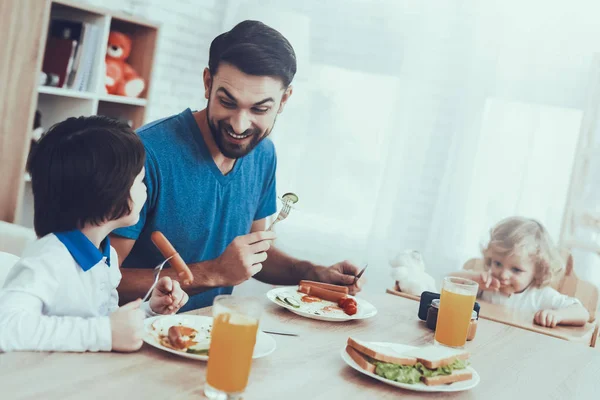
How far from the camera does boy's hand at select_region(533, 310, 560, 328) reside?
2053 millimetres

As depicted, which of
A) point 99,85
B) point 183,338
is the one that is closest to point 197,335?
point 183,338

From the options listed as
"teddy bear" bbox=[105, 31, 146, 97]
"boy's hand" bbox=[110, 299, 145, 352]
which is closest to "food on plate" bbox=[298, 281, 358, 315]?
"boy's hand" bbox=[110, 299, 145, 352]

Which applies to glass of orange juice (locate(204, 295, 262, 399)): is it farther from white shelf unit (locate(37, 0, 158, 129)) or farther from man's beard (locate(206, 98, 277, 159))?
white shelf unit (locate(37, 0, 158, 129))

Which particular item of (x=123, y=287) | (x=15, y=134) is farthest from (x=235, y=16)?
(x=123, y=287)

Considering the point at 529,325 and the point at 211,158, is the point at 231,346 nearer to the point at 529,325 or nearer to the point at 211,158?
the point at 211,158

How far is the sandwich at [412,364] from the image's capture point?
1.26 meters

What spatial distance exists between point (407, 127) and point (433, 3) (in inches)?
25.0

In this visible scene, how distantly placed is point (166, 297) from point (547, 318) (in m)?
1.17

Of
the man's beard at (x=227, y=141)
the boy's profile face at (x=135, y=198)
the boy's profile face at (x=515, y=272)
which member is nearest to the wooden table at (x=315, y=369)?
the boy's profile face at (x=135, y=198)

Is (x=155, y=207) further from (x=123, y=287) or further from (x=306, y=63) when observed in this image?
(x=306, y=63)

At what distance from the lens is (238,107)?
1.88 meters

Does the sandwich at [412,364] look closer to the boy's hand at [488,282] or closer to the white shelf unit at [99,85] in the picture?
the boy's hand at [488,282]

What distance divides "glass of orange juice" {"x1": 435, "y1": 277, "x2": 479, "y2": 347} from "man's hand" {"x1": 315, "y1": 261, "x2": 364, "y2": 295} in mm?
382

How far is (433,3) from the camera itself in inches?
141
